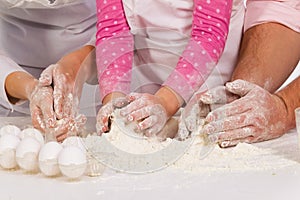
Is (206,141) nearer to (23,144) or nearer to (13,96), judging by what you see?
(23,144)

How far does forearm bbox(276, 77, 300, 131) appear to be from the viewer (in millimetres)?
1195

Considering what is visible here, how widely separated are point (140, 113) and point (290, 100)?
0.80ft

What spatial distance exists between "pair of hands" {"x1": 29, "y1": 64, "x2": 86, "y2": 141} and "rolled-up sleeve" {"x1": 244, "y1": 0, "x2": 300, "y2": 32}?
333 millimetres

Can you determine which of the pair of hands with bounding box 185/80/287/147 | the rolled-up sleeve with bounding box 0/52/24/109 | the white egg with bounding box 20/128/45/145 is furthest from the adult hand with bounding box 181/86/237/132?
Answer: the rolled-up sleeve with bounding box 0/52/24/109

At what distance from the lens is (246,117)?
1.14 metres

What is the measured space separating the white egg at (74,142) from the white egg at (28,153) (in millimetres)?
41

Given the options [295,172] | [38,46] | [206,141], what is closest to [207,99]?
[206,141]

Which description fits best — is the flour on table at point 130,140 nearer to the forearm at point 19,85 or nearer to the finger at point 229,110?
the finger at point 229,110

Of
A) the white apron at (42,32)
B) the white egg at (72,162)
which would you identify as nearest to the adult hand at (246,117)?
the white egg at (72,162)

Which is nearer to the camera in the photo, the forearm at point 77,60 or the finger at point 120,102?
the finger at point 120,102

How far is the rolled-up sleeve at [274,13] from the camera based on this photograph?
1322mm

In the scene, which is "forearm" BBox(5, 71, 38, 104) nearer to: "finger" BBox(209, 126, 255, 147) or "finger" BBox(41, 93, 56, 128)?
"finger" BBox(41, 93, 56, 128)

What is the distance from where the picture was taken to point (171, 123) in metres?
1.18

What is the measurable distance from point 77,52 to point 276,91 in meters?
0.37
